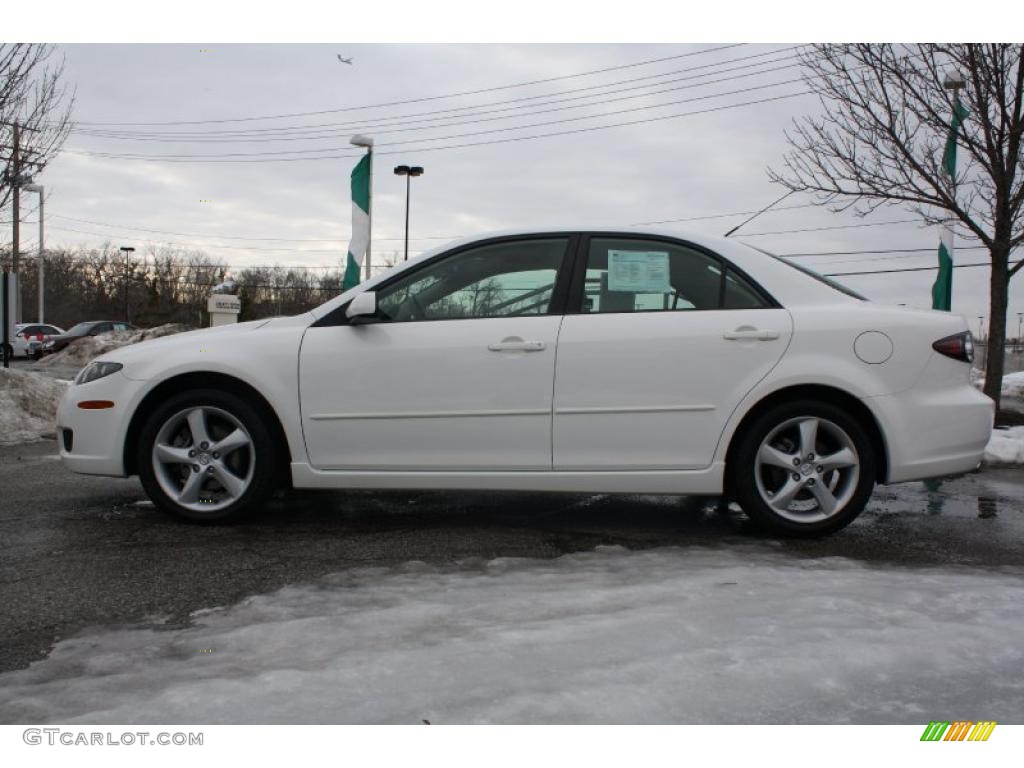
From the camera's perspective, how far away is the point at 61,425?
4.55 metres

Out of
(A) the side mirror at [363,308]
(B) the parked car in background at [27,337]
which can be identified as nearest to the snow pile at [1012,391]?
(A) the side mirror at [363,308]

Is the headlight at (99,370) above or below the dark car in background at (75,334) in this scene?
below

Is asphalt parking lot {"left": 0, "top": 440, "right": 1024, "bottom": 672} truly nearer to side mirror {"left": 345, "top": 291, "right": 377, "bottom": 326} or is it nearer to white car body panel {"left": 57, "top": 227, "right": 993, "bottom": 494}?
white car body panel {"left": 57, "top": 227, "right": 993, "bottom": 494}

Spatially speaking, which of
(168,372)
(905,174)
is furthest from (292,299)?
(168,372)

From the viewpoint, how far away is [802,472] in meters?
4.14

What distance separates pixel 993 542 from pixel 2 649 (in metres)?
4.40

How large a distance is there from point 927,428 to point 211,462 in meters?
3.60

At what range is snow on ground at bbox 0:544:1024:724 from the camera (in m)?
2.19

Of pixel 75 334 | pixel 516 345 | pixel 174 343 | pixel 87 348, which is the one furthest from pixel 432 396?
pixel 75 334

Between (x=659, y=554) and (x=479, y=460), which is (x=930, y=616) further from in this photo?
(x=479, y=460)

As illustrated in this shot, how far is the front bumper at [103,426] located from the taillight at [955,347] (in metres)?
4.06

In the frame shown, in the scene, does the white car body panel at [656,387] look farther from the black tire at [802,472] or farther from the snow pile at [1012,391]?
the snow pile at [1012,391]

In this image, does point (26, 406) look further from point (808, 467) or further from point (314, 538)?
point (808, 467)

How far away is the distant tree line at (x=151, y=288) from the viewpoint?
57.7 m
